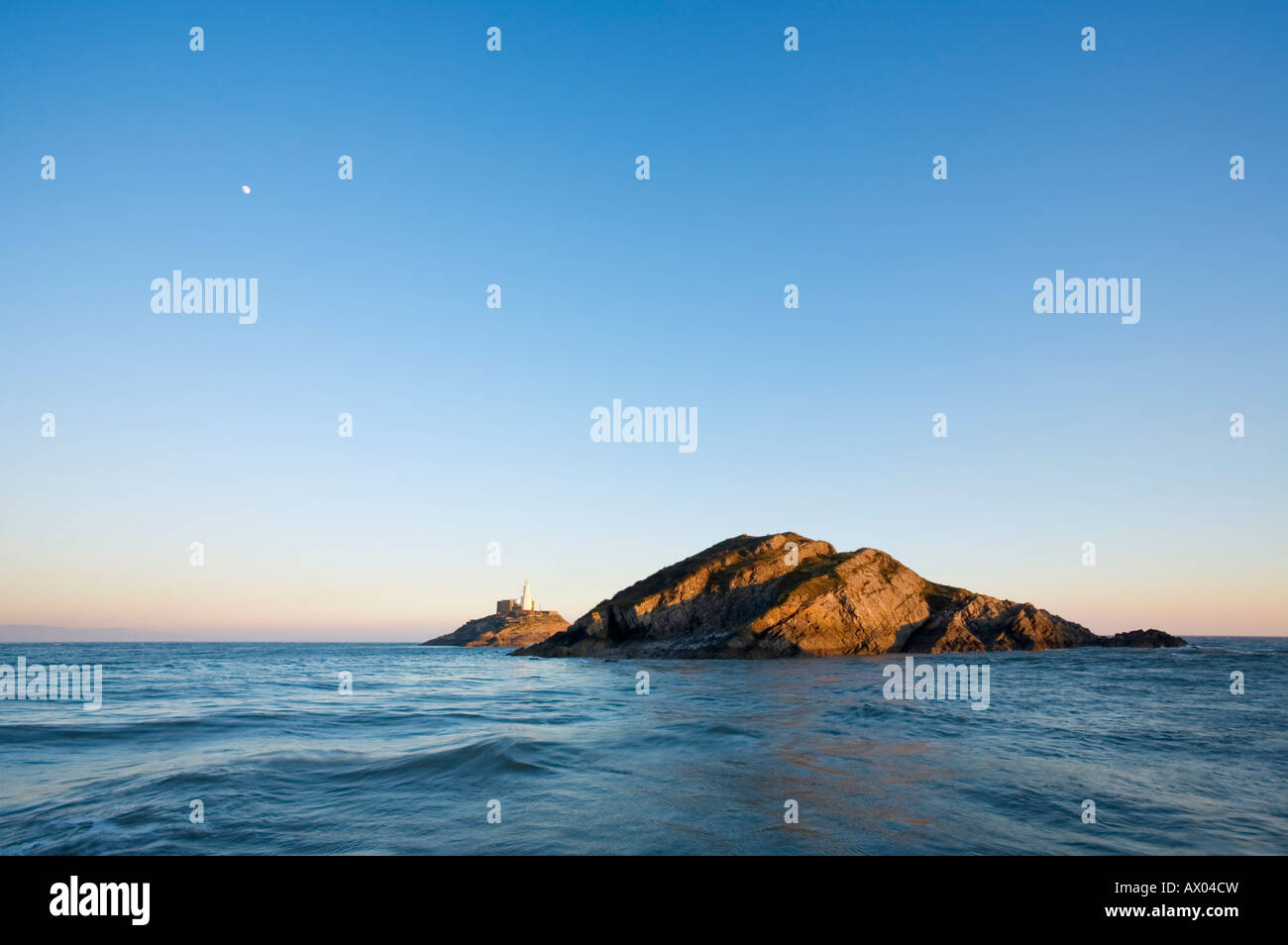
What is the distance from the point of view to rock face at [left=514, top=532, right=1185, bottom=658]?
263ft

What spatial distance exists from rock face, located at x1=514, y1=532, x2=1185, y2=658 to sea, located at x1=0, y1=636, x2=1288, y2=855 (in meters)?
48.3

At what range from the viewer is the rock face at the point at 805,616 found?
80.1m

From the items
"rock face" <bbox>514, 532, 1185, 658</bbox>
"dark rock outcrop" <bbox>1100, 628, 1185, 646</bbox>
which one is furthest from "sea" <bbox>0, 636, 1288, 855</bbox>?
"dark rock outcrop" <bbox>1100, 628, 1185, 646</bbox>

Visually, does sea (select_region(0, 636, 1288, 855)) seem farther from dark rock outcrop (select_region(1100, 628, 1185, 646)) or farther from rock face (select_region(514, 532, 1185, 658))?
dark rock outcrop (select_region(1100, 628, 1185, 646))

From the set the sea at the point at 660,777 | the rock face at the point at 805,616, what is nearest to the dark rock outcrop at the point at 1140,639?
the rock face at the point at 805,616

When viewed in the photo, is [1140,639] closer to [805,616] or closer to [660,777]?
[805,616]

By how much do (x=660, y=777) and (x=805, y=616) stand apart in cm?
6805

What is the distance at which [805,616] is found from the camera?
79625 mm

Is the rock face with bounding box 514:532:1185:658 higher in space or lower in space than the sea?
lower
